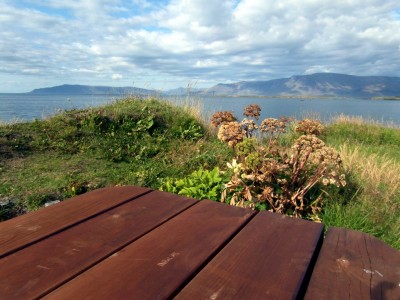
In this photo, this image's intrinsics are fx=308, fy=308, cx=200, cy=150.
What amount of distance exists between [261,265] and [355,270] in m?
0.28

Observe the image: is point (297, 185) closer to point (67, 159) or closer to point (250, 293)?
point (250, 293)

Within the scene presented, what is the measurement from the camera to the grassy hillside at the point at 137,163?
3.45 m

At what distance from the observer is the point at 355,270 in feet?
2.96

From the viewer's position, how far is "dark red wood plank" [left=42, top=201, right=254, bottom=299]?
767 millimetres

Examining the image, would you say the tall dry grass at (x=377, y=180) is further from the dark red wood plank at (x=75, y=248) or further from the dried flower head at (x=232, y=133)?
the dark red wood plank at (x=75, y=248)

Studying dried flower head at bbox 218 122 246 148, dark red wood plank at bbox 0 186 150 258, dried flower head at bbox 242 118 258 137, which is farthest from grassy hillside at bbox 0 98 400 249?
dark red wood plank at bbox 0 186 150 258

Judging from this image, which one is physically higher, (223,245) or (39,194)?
(223,245)

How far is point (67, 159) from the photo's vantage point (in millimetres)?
5297

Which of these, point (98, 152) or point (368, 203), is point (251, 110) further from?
point (98, 152)

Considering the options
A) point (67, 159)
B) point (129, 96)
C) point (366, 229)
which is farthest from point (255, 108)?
point (129, 96)

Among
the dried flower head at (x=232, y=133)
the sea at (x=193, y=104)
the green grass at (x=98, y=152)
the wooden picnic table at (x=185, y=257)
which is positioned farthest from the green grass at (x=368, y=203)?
the sea at (x=193, y=104)

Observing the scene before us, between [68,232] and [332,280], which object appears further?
[68,232]

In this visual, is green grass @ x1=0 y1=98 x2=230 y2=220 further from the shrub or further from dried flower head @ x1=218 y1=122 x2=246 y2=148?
the shrub

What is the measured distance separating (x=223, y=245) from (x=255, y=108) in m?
4.52
